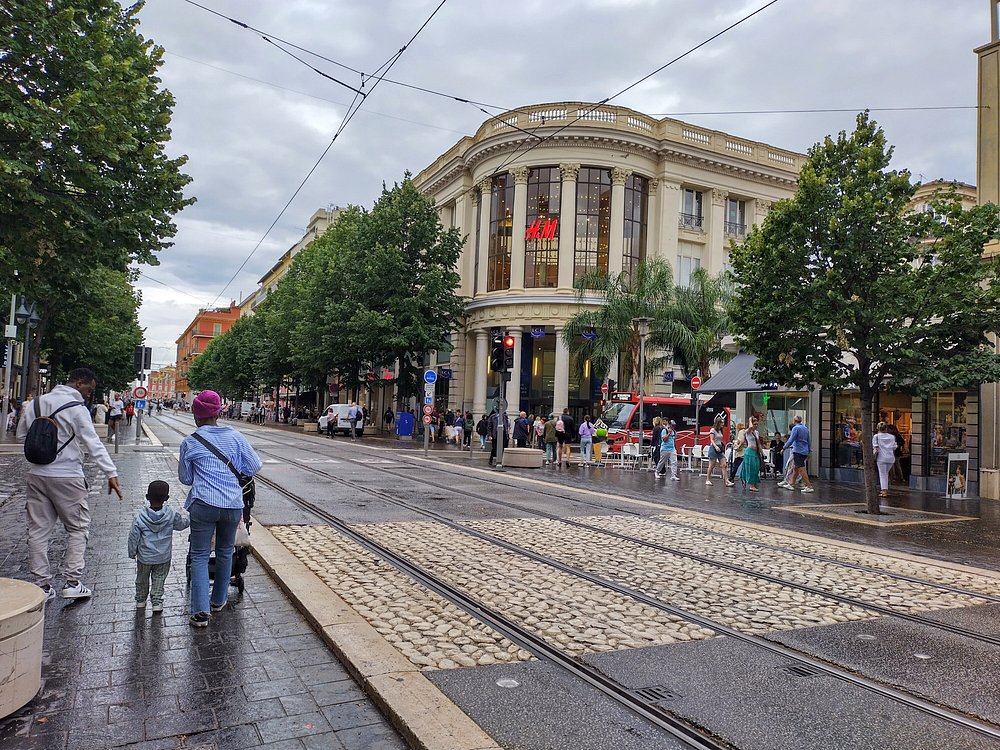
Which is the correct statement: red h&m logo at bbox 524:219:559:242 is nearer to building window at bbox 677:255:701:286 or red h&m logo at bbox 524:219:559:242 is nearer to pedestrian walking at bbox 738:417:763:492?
building window at bbox 677:255:701:286

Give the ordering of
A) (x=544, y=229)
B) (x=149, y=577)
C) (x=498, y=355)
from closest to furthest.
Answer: (x=149, y=577)
(x=498, y=355)
(x=544, y=229)

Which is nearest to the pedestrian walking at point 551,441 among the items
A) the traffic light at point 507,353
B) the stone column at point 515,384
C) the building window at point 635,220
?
the traffic light at point 507,353

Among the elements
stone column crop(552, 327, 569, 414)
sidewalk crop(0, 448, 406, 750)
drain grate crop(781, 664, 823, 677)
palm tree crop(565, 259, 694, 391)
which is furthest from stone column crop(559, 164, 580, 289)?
drain grate crop(781, 664, 823, 677)

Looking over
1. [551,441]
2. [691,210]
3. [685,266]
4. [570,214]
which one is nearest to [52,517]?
[551,441]

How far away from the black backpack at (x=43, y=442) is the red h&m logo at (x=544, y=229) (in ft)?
116

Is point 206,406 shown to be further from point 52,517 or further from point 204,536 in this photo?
point 52,517

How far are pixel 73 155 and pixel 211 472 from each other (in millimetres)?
6398

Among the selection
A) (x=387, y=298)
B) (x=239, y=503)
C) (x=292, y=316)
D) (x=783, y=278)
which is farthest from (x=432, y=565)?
(x=292, y=316)

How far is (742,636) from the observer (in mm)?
5488

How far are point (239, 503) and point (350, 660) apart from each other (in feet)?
4.76

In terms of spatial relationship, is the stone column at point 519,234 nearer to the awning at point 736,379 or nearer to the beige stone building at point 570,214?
the beige stone building at point 570,214

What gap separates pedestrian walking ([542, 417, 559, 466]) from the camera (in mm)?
24494

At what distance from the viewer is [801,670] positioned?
4.82 meters

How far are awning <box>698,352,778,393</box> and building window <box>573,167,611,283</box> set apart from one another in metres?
15.4
